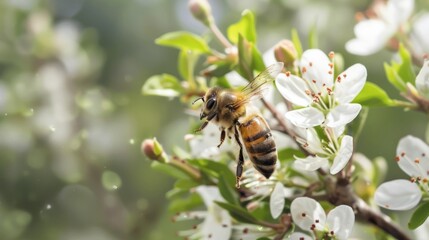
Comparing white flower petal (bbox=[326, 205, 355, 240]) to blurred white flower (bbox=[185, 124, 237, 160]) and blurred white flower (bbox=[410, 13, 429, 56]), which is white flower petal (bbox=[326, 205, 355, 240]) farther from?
blurred white flower (bbox=[410, 13, 429, 56])

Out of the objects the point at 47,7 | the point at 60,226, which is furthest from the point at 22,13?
the point at 60,226

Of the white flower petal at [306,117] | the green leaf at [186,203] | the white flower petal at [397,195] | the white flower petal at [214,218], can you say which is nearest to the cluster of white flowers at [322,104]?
the white flower petal at [306,117]

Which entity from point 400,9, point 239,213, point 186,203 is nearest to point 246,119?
point 239,213

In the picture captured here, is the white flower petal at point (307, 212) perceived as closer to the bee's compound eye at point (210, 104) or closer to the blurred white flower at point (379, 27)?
the bee's compound eye at point (210, 104)

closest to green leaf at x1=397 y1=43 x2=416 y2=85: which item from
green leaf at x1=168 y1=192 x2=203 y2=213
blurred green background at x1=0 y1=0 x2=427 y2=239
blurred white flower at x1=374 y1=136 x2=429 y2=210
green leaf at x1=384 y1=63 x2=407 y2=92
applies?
green leaf at x1=384 y1=63 x2=407 y2=92

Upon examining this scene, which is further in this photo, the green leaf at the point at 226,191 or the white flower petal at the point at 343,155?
the green leaf at the point at 226,191

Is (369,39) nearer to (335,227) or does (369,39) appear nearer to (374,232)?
(374,232)

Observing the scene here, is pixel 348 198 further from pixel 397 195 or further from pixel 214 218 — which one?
pixel 214 218
